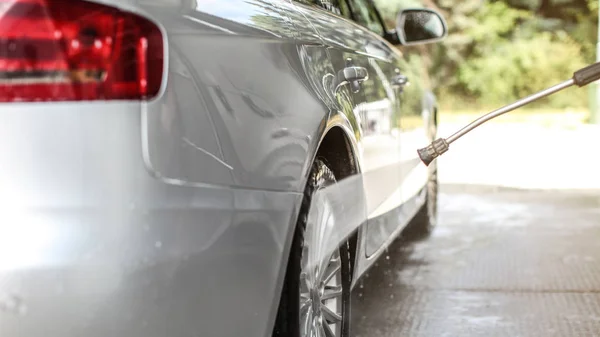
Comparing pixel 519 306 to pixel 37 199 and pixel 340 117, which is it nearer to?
pixel 340 117

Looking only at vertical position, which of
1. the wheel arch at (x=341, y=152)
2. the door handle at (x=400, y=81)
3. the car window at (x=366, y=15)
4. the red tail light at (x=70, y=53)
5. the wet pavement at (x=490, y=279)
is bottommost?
the wet pavement at (x=490, y=279)

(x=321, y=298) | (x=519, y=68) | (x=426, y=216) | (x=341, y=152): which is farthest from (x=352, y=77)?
(x=519, y=68)

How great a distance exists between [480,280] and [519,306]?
0.54 metres

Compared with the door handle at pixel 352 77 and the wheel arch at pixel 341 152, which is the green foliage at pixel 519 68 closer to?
the door handle at pixel 352 77

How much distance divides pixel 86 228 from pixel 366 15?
3200 millimetres

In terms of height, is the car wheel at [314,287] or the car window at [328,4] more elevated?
the car window at [328,4]

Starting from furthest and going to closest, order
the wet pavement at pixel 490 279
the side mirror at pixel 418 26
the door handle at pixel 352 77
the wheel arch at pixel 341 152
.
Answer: the side mirror at pixel 418 26
the wet pavement at pixel 490 279
the door handle at pixel 352 77
the wheel arch at pixel 341 152

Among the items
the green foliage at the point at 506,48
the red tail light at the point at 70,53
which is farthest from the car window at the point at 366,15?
the green foliage at the point at 506,48

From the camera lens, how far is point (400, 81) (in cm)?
450

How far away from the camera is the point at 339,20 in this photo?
139 inches

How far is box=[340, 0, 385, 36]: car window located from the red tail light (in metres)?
2.51

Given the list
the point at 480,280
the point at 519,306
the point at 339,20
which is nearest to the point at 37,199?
the point at 339,20

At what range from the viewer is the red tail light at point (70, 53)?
1691mm

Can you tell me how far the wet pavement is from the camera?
3.84 m
